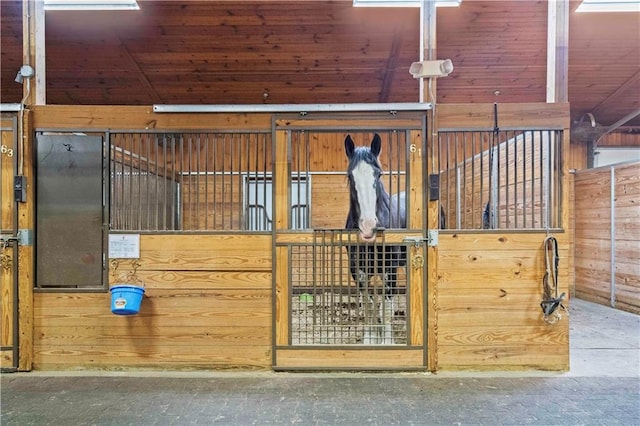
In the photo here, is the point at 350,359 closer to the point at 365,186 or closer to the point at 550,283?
the point at 365,186

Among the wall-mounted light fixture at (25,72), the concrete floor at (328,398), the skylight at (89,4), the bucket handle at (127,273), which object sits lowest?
the concrete floor at (328,398)

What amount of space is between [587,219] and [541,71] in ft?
6.58

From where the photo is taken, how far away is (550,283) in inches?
88.0

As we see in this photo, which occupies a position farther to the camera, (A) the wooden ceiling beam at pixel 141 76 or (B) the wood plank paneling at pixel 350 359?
(A) the wooden ceiling beam at pixel 141 76

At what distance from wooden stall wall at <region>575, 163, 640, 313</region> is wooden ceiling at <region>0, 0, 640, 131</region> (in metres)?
1.51

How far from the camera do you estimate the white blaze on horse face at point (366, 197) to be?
217 cm

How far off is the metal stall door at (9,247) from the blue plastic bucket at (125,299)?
0.70 m

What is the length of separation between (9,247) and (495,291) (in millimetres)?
3112

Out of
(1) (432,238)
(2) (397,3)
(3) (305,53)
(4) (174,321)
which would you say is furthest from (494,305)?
(3) (305,53)

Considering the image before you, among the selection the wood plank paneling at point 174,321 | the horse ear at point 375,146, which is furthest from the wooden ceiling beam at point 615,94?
the wood plank paneling at point 174,321

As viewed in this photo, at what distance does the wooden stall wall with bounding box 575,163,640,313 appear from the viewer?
12.7ft

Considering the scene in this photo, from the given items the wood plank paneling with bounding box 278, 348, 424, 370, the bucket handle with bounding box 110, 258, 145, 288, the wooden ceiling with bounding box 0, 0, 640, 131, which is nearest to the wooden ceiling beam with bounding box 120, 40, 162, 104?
the wooden ceiling with bounding box 0, 0, 640, 131

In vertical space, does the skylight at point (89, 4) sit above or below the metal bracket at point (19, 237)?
above

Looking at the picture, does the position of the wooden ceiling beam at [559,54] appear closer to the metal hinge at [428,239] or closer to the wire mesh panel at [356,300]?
the metal hinge at [428,239]
